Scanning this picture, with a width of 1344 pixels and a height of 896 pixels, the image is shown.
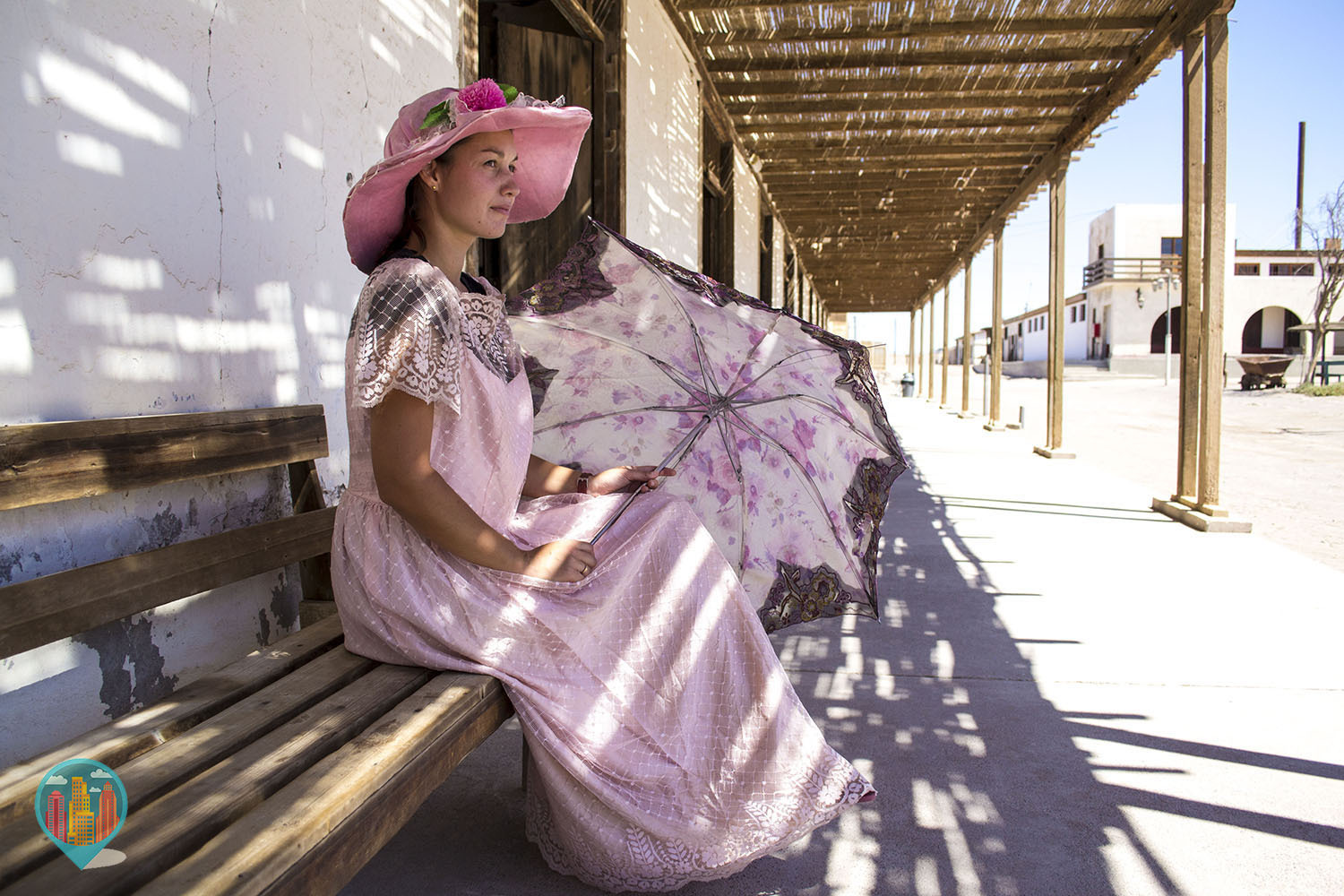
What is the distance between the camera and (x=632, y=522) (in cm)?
210

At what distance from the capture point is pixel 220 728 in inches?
59.4

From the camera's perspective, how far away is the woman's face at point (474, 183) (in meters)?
1.96

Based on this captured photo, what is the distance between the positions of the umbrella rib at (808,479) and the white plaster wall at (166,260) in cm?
125

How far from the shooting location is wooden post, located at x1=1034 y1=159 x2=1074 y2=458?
32.4 ft

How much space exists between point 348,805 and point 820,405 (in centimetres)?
164

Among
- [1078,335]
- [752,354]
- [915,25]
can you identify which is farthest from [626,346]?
[1078,335]

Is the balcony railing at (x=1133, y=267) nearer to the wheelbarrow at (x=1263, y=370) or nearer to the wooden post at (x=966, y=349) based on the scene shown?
the wheelbarrow at (x=1263, y=370)

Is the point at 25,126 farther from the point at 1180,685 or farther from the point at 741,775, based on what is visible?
the point at 1180,685

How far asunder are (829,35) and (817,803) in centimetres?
599

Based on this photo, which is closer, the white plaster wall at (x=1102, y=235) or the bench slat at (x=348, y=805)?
the bench slat at (x=348, y=805)

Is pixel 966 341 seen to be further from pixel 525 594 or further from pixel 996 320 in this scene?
pixel 525 594

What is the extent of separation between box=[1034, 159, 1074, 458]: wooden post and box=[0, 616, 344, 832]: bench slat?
30.4ft

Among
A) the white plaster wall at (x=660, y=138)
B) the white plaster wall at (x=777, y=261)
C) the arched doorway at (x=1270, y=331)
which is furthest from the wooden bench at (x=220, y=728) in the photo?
the arched doorway at (x=1270, y=331)

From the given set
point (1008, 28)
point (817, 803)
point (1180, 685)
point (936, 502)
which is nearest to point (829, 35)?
point (1008, 28)
